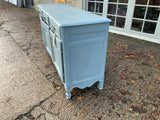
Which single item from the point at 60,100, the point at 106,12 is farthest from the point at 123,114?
the point at 106,12

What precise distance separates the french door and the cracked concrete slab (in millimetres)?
3122

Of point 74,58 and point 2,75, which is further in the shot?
point 2,75

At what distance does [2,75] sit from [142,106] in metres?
2.57

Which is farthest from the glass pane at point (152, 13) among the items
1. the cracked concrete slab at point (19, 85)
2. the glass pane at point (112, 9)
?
the cracked concrete slab at point (19, 85)

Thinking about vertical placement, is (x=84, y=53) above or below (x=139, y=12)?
below

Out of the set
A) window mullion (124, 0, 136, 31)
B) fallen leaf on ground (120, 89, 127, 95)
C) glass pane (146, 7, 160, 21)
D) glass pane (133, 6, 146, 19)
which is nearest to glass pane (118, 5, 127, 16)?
window mullion (124, 0, 136, 31)

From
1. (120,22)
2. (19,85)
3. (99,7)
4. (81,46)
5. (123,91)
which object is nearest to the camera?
(81,46)

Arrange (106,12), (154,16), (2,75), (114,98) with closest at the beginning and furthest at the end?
(114,98), (2,75), (154,16), (106,12)

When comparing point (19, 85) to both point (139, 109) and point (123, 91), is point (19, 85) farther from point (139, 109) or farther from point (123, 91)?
point (139, 109)

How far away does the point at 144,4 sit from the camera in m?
3.89

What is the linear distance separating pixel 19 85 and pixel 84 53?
4.53ft

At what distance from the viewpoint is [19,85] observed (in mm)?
2436

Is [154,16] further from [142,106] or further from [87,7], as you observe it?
[142,106]

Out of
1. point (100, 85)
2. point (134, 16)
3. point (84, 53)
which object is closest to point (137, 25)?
point (134, 16)
